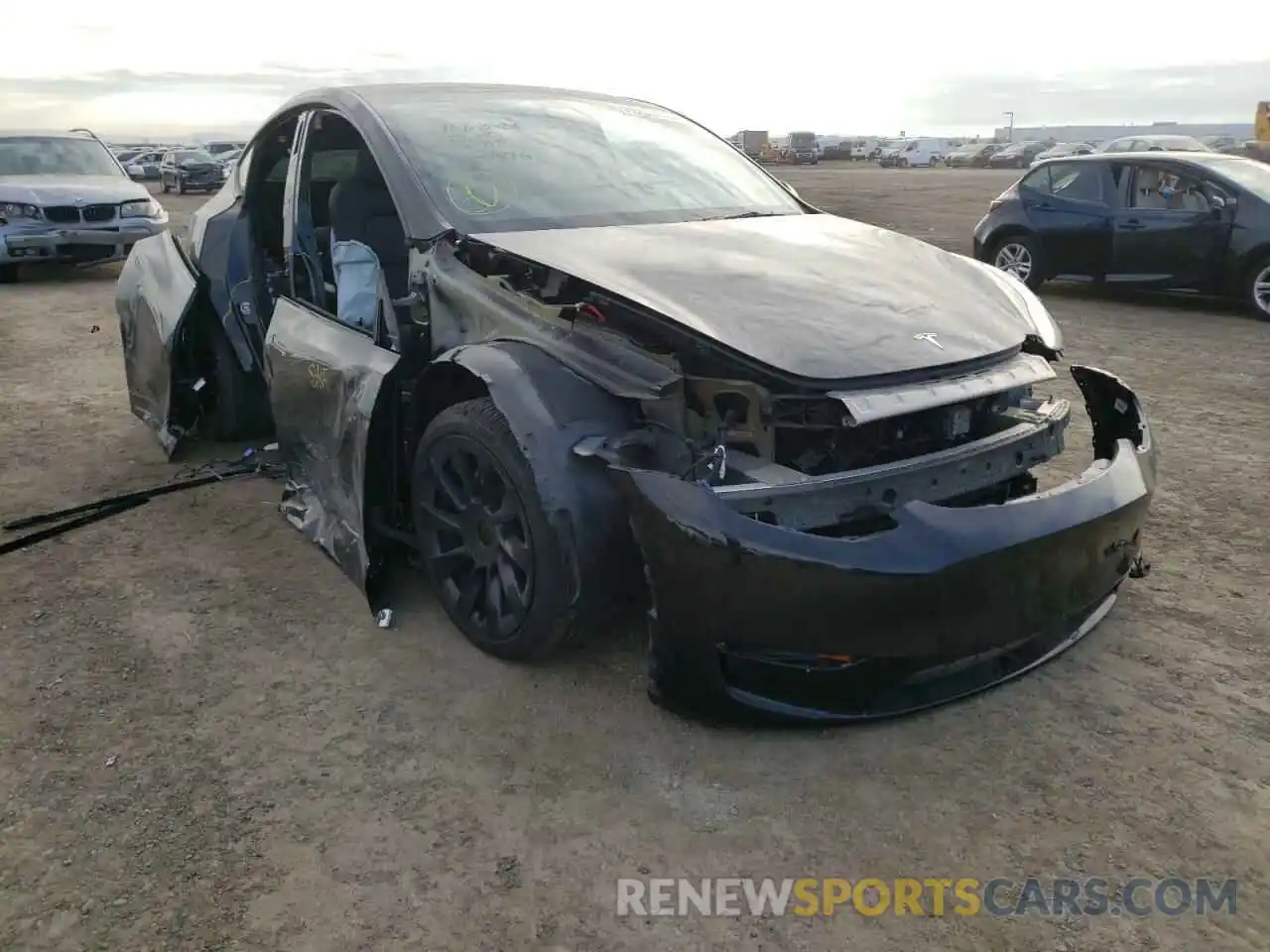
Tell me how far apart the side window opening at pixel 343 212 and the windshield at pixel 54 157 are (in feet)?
31.7

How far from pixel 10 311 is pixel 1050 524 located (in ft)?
33.3

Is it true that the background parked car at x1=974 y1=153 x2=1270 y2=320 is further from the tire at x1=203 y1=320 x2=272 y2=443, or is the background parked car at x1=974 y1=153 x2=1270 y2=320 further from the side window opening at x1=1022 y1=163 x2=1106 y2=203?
the tire at x1=203 y1=320 x2=272 y2=443

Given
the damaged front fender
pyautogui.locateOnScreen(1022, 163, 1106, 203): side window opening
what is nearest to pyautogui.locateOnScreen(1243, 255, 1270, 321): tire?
pyautogui.locateOnScreen(1022, 163, 1106, 203): side window opening

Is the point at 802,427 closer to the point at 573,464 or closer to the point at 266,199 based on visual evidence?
the point at 573,464

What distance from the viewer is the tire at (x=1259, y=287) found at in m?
8.89

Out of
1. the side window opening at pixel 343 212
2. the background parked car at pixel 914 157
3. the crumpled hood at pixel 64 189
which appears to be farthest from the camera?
the background parked car at pixel 914 157

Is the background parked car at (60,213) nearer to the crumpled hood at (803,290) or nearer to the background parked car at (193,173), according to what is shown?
Result: the crumpled hood at (803,290)

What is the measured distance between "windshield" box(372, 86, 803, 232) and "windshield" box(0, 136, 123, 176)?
10.1 m

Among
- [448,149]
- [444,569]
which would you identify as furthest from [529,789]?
[448,149]

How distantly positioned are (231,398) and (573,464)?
3019 mm

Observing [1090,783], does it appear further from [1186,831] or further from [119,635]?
[119,635]

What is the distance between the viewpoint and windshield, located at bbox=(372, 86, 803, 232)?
358 centimetres

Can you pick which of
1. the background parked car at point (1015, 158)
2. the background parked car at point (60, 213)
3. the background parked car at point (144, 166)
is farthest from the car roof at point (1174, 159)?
the background parked car at point (1015, 158)

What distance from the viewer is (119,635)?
11.4ft
